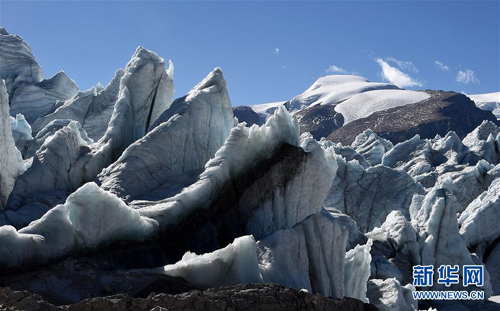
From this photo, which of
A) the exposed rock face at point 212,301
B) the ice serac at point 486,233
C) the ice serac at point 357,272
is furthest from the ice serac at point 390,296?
the ice serac at point 486,233

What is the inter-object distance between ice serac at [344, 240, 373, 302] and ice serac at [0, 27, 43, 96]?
132 ft

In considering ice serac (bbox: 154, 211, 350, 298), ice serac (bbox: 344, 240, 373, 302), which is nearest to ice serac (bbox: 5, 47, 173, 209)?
ice serac (bbox: 154, 211, 350, 298)

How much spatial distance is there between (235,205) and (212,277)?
2784 mm

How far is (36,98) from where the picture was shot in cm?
4753

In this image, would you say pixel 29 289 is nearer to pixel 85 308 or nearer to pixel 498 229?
pixel 85 308

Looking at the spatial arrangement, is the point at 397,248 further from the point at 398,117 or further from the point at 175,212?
the point at 398,117

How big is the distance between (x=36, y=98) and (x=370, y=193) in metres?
26.5

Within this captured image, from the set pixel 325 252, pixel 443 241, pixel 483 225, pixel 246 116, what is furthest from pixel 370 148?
pixel 246 116

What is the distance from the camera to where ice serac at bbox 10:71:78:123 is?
46625mm

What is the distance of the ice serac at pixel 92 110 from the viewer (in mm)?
38781

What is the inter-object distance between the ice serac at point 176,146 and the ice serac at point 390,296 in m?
5.67

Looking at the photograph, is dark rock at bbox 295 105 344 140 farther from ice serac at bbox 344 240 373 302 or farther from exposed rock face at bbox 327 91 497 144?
ice serac at bbox 344 240 373 302

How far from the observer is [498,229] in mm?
29125

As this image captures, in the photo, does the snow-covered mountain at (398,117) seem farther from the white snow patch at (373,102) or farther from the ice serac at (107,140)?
the ice serac at (107,140)
